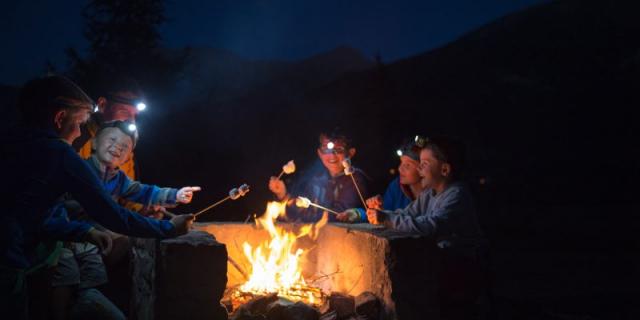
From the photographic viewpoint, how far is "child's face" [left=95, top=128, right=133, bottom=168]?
4484 mm

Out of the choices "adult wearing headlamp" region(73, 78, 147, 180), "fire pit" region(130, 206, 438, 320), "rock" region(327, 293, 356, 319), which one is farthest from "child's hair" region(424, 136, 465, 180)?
"adult wearing headlamp" region(73, 78, 147, 180)

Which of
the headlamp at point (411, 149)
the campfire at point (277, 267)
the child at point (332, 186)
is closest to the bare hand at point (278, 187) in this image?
the child at point (332, 186)

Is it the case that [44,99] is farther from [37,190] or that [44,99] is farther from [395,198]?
[395,198]

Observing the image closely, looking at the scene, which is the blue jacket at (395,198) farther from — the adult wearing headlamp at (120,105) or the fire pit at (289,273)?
the adult wearing headlamp at (120,105)

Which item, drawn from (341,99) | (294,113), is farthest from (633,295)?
(341,99)

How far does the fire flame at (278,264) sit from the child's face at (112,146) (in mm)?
1578

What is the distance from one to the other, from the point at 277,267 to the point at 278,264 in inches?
4.2

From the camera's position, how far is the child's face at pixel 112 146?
4484 mm

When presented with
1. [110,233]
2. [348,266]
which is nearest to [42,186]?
[110,233]

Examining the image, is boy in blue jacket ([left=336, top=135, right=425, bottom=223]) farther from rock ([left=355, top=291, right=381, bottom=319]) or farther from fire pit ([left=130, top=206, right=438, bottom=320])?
rock ([left=355, top=291, right=381, bottom=319])

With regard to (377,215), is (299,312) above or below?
below

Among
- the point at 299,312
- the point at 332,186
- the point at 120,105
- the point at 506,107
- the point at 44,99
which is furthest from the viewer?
the point at 506,107

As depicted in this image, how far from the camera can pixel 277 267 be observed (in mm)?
4957

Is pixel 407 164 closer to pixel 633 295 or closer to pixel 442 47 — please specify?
pixel 633 295
